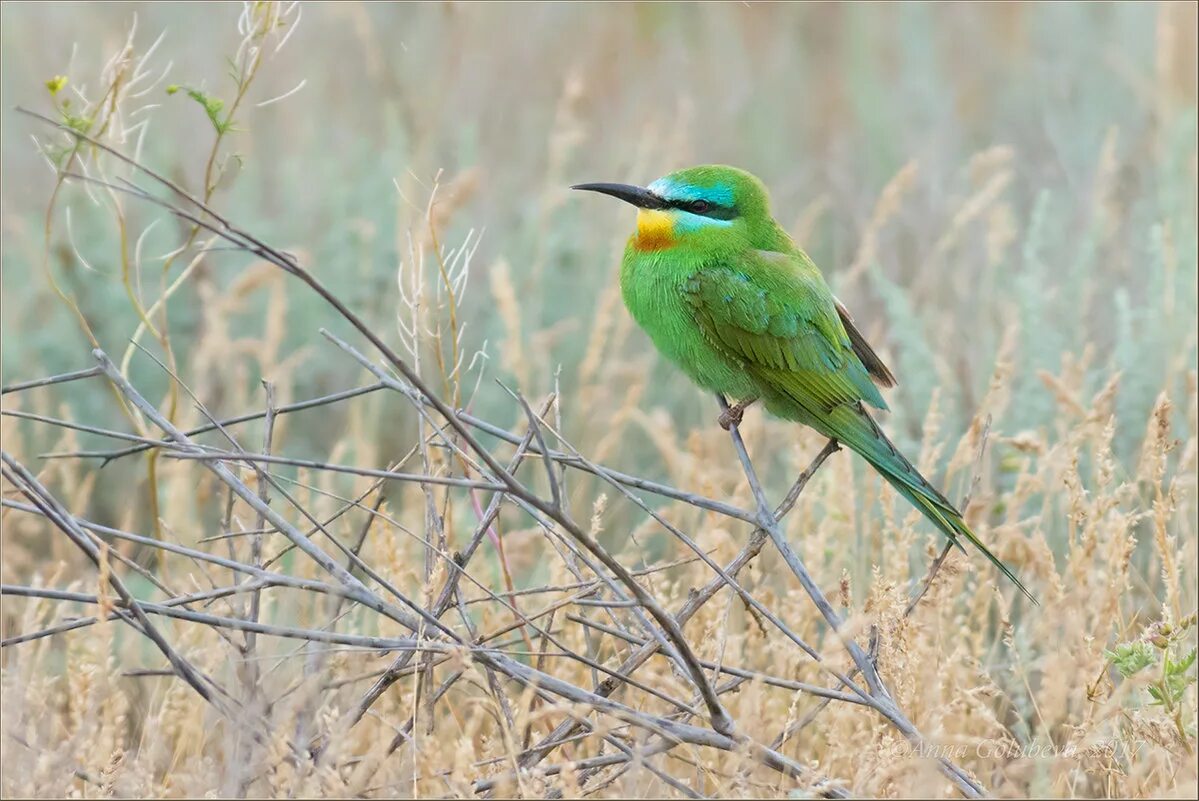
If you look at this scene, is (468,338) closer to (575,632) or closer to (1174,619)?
(575,632)

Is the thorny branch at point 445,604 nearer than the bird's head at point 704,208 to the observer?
Yes

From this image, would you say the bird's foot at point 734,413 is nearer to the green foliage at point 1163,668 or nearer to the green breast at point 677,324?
the green breast at point 677,324

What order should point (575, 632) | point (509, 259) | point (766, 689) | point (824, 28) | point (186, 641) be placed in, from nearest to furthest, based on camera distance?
1. point (186, 641)
2. point (766, 689)
3. point (575, 632)
4. point (509, 259)
5. point (824, 28)

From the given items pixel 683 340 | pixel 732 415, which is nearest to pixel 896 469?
pixel 732 415

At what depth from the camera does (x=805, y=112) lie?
6465 millimetres

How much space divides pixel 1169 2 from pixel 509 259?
2.23m

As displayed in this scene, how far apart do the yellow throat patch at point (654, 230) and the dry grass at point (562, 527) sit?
0.34 metres

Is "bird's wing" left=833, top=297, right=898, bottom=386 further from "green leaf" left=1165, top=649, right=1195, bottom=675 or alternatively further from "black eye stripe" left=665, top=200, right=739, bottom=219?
"green leaf" left=1165, top=649, right=1195, bottom=675

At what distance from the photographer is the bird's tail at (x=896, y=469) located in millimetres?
2498

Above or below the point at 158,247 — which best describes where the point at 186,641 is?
below

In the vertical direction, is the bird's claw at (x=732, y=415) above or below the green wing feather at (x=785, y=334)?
below

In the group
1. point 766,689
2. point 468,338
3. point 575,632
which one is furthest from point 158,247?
point 766,689

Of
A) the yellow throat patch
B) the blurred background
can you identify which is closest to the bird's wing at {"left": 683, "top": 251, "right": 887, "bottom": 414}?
the yellow throat patch

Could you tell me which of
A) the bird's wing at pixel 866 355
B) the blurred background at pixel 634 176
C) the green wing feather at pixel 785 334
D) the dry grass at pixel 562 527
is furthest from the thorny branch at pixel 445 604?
the blurred background at pixel 634 176
